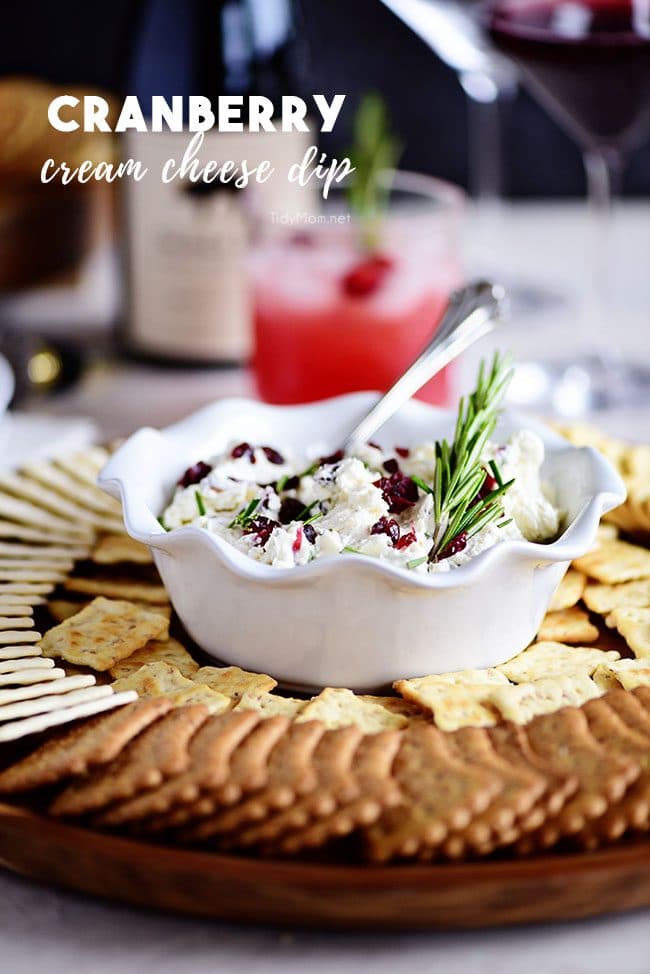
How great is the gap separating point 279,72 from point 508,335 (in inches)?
24.0

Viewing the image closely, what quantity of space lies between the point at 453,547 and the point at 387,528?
0.19 feet

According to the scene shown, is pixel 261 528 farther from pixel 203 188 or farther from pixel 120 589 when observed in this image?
pixel 203 188

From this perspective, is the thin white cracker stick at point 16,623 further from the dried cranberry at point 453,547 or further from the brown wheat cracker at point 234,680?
the dried cranberry at point 453,547

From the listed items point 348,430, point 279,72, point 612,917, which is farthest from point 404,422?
point 279,72

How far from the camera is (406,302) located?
1.94 meters

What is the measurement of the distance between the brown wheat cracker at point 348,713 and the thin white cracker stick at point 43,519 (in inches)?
17.4

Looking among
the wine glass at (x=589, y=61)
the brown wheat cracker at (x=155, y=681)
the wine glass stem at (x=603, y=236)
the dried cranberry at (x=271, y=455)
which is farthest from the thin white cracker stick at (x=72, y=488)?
the wine glass stem at (x=603, y=236)

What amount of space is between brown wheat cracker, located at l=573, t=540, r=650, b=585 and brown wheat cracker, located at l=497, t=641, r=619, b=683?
0.13 metres

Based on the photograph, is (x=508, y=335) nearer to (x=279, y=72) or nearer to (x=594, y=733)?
(x=279, y=72)

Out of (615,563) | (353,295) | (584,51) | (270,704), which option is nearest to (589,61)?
(584,51)

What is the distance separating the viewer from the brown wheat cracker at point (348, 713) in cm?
104

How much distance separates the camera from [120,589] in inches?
51.6

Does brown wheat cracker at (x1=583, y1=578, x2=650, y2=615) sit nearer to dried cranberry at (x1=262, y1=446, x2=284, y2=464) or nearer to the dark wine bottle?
dried cranberry at (x1=262, y1=446, x2=284, y2=464)

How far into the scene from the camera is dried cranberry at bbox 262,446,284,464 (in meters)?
1.30
